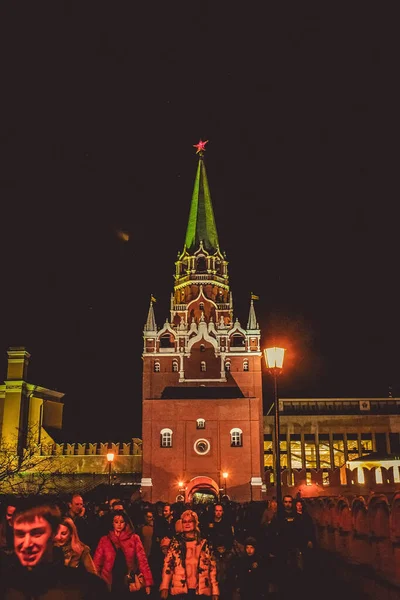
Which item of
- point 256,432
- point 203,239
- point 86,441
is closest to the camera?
point 256,432

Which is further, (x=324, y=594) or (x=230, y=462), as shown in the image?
(x=230, y=462)

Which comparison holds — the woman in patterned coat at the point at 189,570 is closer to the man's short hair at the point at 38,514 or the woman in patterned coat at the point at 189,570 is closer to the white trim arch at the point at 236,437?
the man's short hair at the point at 38,514

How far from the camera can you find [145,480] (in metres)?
48.3

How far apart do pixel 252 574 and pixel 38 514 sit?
646 cm

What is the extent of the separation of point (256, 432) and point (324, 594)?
130 feet

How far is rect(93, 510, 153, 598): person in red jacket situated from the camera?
7.90 metres

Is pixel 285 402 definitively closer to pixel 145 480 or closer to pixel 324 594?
pixel 145 480

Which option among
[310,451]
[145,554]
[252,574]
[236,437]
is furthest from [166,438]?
[145,554]

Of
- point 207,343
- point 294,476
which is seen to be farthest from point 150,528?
point 207,343

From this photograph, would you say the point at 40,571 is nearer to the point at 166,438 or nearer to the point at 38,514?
the point at 38,514

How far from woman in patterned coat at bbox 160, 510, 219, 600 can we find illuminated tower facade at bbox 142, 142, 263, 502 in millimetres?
40354

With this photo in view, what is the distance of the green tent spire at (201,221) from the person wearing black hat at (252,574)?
5435cm

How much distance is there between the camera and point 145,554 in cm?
861

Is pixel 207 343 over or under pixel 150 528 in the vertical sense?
over
